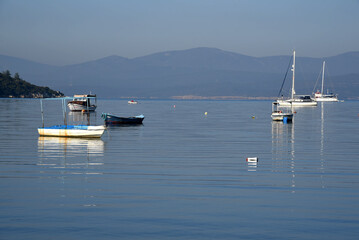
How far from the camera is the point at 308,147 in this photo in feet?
164

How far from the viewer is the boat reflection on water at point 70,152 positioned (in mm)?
35603

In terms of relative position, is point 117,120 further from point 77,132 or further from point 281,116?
point 281,116

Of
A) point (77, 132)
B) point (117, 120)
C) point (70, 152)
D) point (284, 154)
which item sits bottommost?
point (284, 154)

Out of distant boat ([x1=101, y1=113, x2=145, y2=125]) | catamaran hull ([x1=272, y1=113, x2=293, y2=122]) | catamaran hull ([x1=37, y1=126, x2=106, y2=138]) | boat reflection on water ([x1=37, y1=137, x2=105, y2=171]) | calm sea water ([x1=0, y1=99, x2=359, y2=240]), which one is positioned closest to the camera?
calm sea water ([x1=0, y1=99, x2=359, y2=240])

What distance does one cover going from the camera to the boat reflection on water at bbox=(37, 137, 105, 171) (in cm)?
3560

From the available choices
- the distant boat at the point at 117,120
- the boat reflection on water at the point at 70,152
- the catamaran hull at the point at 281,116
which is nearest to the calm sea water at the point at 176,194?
the boat reflection on water at the point at 70,152

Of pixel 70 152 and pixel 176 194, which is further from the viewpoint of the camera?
pixel 70 152

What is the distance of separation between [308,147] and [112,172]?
24.7m

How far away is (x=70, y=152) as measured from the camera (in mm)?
42812

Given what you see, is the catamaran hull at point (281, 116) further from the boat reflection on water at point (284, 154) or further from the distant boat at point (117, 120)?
the boat reflection on water at point (284, 154)

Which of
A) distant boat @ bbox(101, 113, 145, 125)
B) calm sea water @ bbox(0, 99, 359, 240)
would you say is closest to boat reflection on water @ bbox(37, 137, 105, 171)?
calm sea water @ bbox(0, 99, 359, 240)

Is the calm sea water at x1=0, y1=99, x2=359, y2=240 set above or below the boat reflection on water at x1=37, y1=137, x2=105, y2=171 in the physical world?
below

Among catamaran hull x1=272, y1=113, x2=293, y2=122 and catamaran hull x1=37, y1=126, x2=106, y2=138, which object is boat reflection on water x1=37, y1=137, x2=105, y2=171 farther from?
catamaran hull x1=272, y1=113, x2=293, y2=122

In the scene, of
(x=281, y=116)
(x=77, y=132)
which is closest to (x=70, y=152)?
(x=77, y=132)
